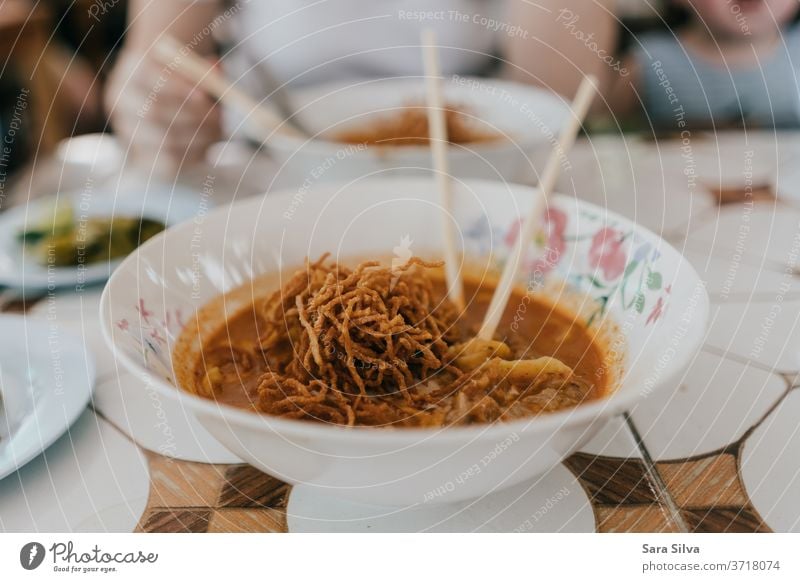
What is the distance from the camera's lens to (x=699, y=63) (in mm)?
937

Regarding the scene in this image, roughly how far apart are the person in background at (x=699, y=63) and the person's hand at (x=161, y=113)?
17.8 inches

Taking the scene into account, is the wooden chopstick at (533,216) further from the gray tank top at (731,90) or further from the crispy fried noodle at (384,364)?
the gray tank top at (731,90)

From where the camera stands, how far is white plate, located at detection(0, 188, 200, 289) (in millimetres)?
562

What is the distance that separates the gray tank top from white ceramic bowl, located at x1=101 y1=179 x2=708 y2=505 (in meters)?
0.54

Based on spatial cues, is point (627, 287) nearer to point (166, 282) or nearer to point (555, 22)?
point (166, 282)

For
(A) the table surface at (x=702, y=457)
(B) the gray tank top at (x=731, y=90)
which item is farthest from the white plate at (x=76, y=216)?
(B) the gray tank top at (x=731, y=90)

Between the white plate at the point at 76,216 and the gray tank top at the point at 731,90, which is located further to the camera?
the gray tank top at the point at 731,90

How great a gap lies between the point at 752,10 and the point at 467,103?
41 cm

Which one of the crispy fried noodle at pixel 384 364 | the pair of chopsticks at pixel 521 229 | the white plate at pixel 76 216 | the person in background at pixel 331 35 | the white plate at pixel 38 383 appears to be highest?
the person in background at pixel 331 35

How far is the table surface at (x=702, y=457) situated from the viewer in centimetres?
34

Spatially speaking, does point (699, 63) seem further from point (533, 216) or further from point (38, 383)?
point (38, 383)

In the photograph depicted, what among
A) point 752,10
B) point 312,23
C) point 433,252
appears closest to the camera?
point 433,252

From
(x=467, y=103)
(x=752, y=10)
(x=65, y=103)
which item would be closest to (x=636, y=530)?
(x=467, y=103)
